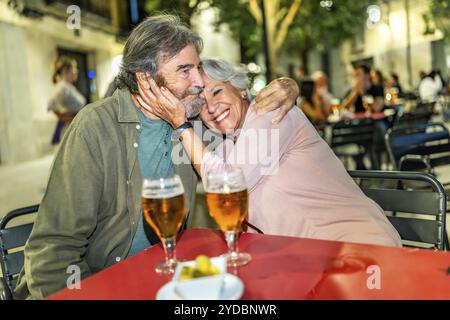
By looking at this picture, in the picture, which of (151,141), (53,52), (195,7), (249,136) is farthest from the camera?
(53,52)

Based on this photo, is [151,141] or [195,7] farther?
[195,7]

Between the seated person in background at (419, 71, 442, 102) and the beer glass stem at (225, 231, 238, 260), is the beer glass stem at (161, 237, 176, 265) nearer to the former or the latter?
the beer glass stem at (225, 231, 238, 260)

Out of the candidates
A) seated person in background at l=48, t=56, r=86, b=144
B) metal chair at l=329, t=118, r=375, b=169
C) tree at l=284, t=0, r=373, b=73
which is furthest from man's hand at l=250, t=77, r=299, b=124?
tree at l=284, t=0, r=373, b=73

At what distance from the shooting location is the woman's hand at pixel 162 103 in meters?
1.91

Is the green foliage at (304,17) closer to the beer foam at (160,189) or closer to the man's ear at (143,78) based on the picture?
the man's ear at (143,78)

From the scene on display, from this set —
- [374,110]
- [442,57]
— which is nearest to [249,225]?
[374,110]

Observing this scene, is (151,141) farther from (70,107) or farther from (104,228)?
(70,107)

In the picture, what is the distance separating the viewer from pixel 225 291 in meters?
1.07

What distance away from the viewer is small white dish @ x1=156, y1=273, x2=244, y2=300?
1066mm

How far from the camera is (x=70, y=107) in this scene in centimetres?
745

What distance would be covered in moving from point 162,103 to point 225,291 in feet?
3.42

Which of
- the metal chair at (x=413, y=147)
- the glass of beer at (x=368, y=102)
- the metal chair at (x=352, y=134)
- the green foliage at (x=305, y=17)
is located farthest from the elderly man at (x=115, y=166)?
the green foliage at (x=305, y=17)
